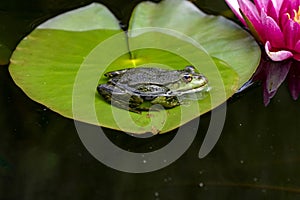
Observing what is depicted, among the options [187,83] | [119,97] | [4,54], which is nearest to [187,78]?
[187,83]

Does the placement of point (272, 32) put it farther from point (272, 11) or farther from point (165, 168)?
point (165, 168)

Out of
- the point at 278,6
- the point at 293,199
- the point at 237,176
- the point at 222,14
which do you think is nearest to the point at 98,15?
the point at 222,14

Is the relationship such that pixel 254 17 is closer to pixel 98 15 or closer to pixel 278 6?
pixel 278 6

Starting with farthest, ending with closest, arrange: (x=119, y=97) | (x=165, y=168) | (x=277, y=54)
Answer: (x=277, y=54)
(x=119, y=97)
(x=165, y=168)

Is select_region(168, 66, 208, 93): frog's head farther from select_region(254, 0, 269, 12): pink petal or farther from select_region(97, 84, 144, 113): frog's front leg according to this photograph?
select_region(254, 0, 269, 12): pink petal

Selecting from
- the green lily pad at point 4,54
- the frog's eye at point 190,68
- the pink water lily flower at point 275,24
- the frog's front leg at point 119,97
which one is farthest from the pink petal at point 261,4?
the green lily pad at point 4,54

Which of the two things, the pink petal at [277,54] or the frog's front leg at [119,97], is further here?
the pink petal at [277,54]

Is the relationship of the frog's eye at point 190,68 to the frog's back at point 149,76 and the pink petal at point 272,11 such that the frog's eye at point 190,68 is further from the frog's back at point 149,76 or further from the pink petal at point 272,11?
the pink petal at point 272,11
